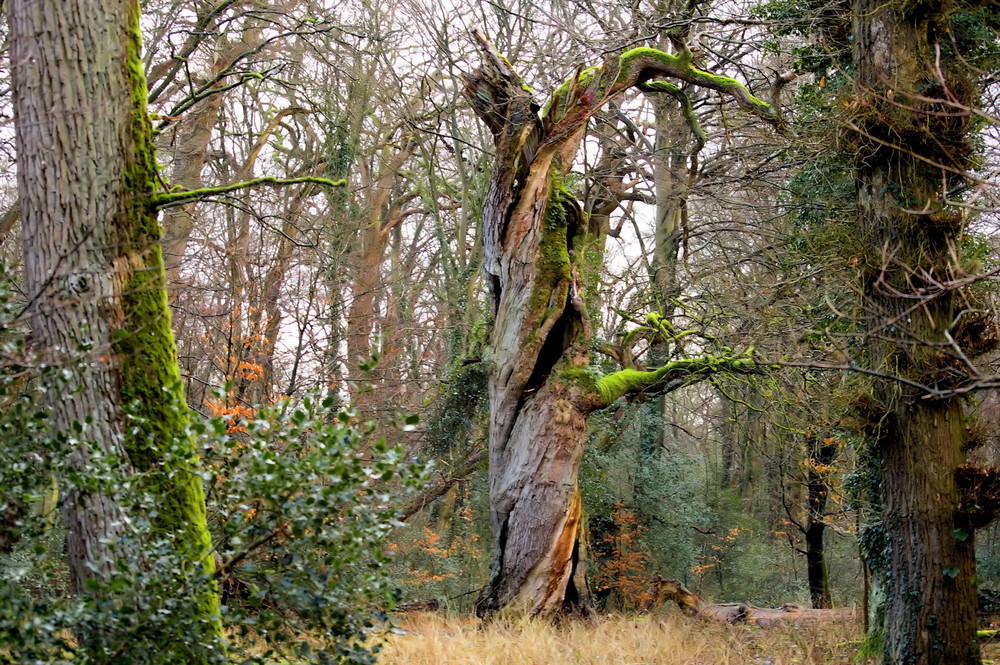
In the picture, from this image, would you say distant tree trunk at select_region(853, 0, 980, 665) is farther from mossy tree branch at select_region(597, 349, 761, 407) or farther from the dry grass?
mossy tree branch at select_region(597, 349, 761, 407)

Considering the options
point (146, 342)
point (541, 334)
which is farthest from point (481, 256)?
point (146, 342)

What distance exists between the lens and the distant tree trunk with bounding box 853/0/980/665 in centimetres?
675

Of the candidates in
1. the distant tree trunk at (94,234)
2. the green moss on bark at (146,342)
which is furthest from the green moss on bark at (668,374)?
the distant tree trunk at (94,234)

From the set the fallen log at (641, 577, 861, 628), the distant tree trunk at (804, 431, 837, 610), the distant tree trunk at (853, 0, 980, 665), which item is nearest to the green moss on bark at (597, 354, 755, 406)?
the distant tree trunk at (853, 0, 980, 665)

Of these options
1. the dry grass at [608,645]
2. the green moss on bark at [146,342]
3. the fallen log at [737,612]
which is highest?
the green moss on bark at [146,342]

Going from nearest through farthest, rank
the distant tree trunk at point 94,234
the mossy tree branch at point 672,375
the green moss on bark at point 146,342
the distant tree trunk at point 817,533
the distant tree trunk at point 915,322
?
the distant tree trunk at point 94,234 < the green moss on bark at point 146,342 < the distant tree trunk at point 915,322 < the mossy tree branch at point 672,375 < the distant tree trunk at point 817,533

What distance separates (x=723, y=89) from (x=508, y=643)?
249 inches

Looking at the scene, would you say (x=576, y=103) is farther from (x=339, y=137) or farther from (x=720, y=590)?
(x=720, y=590)

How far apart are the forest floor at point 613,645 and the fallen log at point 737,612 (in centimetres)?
89

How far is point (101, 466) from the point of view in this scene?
12.3 feet

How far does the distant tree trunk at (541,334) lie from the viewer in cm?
917

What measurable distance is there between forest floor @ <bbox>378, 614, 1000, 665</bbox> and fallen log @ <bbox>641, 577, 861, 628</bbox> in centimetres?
89

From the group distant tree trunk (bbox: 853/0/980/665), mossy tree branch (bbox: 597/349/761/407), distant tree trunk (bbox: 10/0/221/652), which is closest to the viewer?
distant tree trunk (bbox: 10/0/221/652)

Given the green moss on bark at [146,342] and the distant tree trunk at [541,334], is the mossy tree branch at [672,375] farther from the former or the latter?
the green moss on bark at [146,342]
